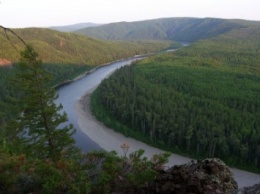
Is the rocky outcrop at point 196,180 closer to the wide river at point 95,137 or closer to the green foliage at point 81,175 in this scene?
the green foliage at point 81,175

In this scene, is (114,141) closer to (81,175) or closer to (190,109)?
(190,109)

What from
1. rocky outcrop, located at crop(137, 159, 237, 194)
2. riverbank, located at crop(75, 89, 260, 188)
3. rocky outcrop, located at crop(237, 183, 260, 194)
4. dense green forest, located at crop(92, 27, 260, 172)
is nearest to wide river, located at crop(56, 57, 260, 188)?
riverbank, located at crop(75, 89, 260, 188)

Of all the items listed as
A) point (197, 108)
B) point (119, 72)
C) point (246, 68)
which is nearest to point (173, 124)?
point (197, 108)

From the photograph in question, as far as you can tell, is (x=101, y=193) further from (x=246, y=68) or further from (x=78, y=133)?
(x=246, y=68)

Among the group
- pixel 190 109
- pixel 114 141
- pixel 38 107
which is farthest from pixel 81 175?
pixel 190 109

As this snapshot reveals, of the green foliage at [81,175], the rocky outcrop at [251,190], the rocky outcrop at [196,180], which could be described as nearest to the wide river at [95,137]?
the rocky outcrop at [196,180]
